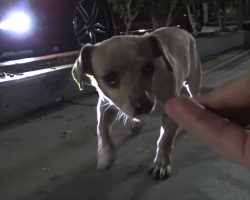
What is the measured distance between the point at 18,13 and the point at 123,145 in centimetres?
234

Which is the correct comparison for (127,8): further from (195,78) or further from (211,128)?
(211,128)

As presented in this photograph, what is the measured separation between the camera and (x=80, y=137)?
2779 millimetres

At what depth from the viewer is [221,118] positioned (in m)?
0.73

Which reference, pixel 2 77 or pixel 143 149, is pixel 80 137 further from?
pixel 2 77

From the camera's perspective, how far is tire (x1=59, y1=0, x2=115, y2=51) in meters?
4.75

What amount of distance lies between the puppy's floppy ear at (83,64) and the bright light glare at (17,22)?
7.26 ft

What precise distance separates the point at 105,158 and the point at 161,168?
384mm

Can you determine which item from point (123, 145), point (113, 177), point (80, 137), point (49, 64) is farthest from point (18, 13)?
point (113, 177)

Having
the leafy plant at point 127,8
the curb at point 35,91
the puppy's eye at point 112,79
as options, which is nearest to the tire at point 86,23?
the leafy plant at point 127,8

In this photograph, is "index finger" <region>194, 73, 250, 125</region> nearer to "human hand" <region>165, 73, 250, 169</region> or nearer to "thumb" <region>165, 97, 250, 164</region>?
"human hand" <region>165, 73, 250, 169</region>

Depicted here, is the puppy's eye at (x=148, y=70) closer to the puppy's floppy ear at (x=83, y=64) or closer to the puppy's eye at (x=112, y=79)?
the puppy's eye at (x=112, y=79)

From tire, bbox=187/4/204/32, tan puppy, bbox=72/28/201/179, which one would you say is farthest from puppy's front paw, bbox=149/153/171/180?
tire, bbox=187/4/204/32

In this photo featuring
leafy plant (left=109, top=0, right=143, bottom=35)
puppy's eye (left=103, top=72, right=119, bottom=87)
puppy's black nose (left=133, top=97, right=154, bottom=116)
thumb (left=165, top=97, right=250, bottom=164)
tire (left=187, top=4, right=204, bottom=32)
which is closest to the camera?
thumb (left=165, top=97, right=250, bottom=164)

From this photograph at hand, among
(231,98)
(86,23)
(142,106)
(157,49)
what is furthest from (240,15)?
(231,98)
